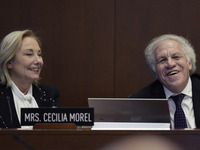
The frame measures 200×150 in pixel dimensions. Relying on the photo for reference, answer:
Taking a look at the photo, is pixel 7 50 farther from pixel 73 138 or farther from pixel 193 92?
pixel 73 138

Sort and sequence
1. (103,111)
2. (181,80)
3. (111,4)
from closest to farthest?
(103,111)
(181,80)
(111,4)

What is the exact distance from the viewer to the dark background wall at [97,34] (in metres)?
3.66

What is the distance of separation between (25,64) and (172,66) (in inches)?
44.1

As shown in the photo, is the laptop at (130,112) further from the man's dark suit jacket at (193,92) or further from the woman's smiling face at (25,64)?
the woman's smiling face at (25,64)

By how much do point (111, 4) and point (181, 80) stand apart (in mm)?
1117

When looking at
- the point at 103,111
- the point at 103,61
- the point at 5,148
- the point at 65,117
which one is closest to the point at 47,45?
the point at 103,61

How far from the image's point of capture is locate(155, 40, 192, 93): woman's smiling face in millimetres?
2918

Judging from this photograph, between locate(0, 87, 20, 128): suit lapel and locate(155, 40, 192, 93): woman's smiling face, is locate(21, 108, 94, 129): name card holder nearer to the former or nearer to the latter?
locate(0, 87, 20, 128): suit lapel

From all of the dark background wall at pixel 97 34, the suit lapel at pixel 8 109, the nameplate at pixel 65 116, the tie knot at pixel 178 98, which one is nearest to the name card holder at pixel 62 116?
the nameplate at pixel 65 116

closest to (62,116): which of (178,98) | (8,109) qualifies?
(8,109)

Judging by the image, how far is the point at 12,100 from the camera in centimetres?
298

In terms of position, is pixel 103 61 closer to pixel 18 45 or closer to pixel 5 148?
pixel 18 45

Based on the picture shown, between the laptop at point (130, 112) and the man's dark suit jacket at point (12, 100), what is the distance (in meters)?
0.89

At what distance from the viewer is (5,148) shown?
1.60 m
